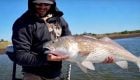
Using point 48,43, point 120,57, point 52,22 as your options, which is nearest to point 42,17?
point 52,22

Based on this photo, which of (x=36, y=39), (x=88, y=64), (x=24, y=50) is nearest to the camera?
(x=88, y=64)

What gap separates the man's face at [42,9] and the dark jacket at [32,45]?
4.2 inches

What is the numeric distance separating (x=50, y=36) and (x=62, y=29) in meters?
0.42

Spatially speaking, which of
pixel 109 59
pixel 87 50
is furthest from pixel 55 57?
pixel 109 59

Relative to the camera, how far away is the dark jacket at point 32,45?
18.0 ft

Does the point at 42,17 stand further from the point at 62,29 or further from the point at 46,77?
Result: the point at 46,77

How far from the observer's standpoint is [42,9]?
5707 mm

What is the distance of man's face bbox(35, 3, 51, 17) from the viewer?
5.65 metres

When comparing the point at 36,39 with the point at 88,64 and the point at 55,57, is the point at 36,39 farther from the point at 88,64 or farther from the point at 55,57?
the point at 88,64

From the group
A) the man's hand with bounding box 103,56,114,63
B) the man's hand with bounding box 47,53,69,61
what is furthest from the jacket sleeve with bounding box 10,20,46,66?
the man's hand with bounding box 103,56,114,63

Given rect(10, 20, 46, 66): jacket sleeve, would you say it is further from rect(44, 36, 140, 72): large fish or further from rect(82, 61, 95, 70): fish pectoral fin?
rect(82, 61, 95, 70): fish pectoral fin

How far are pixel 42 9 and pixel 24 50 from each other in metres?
0.75

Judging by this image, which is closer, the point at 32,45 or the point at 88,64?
the point at 88,64

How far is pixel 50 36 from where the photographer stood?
5688 mm
